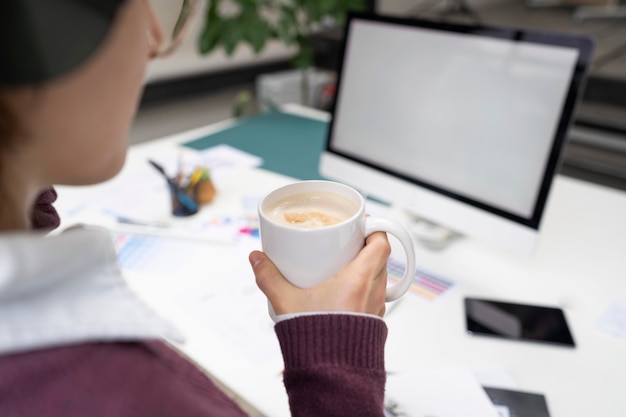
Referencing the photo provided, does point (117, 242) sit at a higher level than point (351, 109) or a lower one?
lower

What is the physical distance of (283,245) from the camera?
0.52 metres

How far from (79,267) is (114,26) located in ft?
0.57

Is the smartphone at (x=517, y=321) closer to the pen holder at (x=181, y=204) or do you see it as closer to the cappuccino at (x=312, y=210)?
the cappuccino at (x=312, y=210)

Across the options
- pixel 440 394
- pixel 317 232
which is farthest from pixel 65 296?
pixel 440 394

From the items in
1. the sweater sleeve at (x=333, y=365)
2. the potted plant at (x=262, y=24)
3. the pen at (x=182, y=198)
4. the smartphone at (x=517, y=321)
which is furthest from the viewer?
the potted plant at (x=262, y=24)

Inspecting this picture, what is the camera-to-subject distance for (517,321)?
83cm

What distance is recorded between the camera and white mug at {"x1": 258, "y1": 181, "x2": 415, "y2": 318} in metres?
0.51

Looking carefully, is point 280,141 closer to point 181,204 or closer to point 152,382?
point 181,204

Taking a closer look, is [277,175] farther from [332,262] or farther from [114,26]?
[114,26]

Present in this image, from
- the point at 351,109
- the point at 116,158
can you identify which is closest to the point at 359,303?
the point at 116,158

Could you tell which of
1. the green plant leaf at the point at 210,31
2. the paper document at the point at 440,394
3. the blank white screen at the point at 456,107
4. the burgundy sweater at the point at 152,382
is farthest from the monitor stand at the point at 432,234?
the green plant leaf at the point at 210,31

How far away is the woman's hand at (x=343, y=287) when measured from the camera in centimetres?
52

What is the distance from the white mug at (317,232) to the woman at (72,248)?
163 millimetres

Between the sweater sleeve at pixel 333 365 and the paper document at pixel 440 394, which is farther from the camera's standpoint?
the paper document at pixel 440 394
